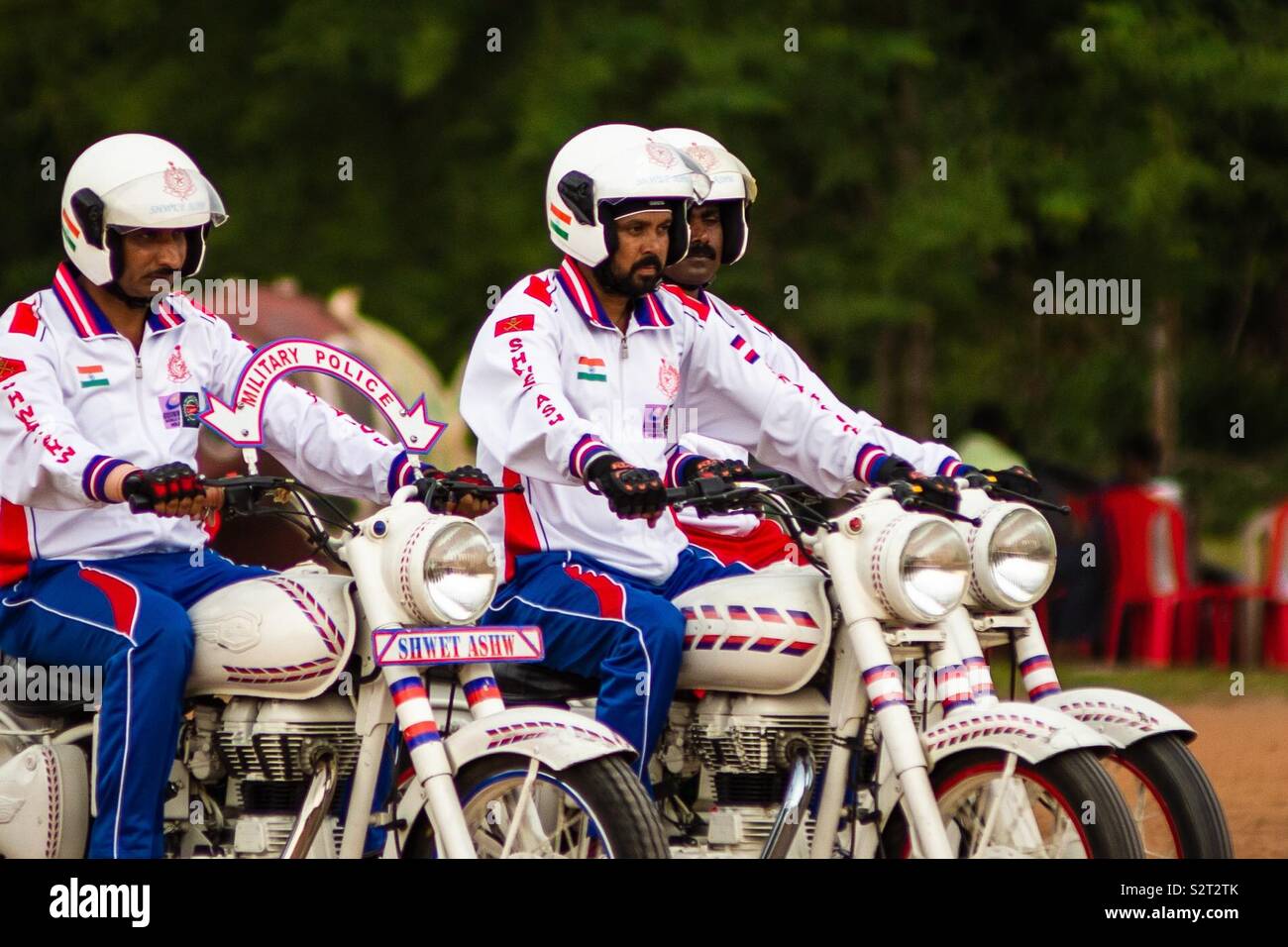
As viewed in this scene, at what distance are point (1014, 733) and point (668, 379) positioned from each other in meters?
1.50

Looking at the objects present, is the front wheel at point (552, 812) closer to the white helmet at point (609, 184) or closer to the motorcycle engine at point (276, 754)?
the motorcycle engine at point (276, 754)

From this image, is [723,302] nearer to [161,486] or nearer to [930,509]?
[930,509]

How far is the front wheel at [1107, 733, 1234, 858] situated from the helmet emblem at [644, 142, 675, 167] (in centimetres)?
187

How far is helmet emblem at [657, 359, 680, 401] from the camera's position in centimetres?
647

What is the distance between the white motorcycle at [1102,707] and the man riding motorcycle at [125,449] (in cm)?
127

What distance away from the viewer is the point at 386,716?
579 centimetres

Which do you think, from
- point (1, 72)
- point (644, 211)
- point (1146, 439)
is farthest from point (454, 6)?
point (644, 211)

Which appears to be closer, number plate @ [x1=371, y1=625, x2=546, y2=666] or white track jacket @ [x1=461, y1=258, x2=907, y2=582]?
number plate @ [x1=371, y1=625, x2=546, y2=666]

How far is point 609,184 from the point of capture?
6250 mm

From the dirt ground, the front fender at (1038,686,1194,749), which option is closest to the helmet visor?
the front fender at (1038,686,1194,749)

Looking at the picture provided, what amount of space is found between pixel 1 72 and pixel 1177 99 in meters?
7.45

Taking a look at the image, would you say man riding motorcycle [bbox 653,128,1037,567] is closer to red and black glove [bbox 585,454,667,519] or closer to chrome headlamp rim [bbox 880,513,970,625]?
chrome headlamp rim [bbox 880,513,970,625]

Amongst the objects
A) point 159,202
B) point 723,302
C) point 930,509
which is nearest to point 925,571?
point 930,509
